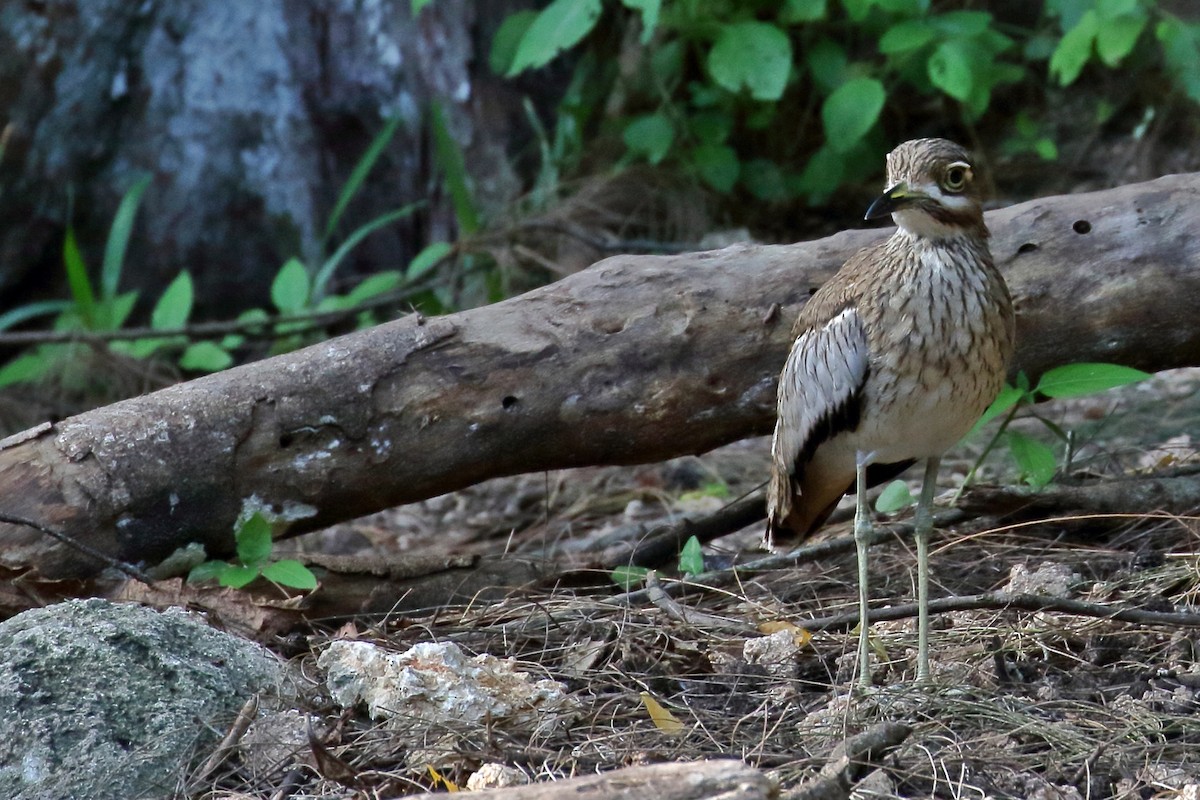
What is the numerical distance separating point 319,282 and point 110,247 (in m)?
0.96

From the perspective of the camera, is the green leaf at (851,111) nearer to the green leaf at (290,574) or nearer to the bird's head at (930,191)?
the bird's head at (930,191)

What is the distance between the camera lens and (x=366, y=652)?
2682mm

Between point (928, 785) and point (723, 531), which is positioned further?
point (723, 531)

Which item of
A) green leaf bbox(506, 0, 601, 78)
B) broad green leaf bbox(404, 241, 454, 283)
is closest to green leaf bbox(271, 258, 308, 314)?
broad green leaf bbox(404, 241, 454, 283)

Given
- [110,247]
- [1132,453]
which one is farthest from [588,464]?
[110,247]

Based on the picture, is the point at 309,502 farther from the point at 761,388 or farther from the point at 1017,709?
the point at 1017,709

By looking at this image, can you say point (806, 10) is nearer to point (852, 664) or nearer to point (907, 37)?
point (907, 37)

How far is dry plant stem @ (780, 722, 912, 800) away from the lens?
6.76ft

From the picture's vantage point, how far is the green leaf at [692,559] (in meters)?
3.50

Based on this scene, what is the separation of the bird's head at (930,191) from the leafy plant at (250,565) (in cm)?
161

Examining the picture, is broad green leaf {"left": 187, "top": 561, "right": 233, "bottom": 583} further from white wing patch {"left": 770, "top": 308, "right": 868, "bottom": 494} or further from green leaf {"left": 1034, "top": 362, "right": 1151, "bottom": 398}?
green leaf {"left": 1034, "top": 362, "right": 1151, "bottom": 398}

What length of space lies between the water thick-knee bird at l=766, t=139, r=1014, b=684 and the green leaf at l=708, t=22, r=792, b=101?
2454 mm

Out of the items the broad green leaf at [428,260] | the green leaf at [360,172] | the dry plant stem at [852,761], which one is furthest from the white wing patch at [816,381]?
the green leaf at [360,172]

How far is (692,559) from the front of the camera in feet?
11.5
